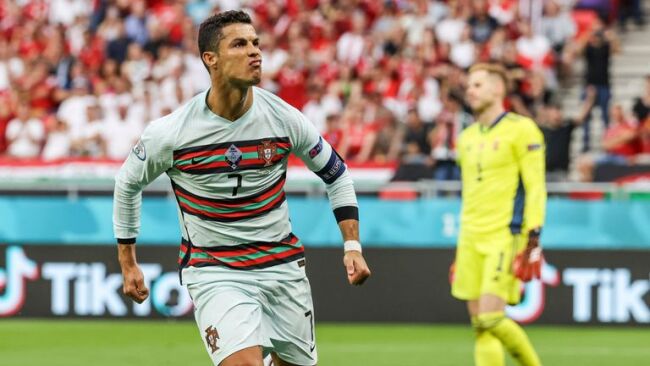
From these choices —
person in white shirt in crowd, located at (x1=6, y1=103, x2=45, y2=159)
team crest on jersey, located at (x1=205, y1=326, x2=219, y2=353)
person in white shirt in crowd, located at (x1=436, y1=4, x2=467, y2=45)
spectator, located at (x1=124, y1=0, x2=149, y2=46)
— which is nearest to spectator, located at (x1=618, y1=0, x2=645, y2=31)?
person in white shirt in crowd, located at (x1=436, y1=4, x2=467, y2=45)

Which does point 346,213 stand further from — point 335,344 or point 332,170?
point 335,344

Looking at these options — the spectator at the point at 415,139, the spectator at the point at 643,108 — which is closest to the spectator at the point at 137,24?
the spectator at the point at 415,139

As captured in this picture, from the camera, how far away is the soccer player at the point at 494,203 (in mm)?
9008

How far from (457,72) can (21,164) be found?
598 cm

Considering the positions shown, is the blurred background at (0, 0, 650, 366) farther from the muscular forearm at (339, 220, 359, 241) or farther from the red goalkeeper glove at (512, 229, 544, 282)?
the muscular forearm at (339, 220, 359, 241)

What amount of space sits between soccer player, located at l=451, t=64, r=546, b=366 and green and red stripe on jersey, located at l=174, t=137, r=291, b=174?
9.55ft

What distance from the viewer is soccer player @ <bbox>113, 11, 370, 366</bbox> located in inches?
255

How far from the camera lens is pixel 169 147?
6.51 metres

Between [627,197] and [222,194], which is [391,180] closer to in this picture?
[627,197]

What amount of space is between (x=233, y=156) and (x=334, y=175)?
0.59 metres

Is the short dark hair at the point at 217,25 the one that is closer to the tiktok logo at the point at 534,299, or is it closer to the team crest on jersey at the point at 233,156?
the team crest on jersey at the point at 233,156

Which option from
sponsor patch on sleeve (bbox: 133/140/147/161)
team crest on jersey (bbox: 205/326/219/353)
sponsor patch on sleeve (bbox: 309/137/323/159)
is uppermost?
sponsor patch on sleeve (bbox: 133/140/147/161)

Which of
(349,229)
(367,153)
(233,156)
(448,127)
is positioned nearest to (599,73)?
(448,127)

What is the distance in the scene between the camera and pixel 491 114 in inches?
371
